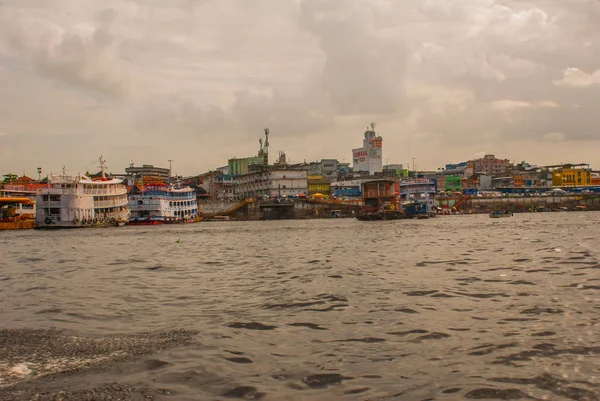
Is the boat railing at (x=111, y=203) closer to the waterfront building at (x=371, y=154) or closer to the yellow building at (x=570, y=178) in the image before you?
the waterfront building at (x=371, y=154)

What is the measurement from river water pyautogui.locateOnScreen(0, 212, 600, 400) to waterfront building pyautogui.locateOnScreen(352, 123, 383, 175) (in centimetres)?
15624

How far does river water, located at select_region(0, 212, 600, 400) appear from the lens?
22.8ft

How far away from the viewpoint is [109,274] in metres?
20.4

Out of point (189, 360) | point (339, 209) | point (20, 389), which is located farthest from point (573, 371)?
point (339, 209)

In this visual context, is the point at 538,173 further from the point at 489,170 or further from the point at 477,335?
the point at 477,335

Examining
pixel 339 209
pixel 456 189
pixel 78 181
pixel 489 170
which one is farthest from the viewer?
pixel 489 170

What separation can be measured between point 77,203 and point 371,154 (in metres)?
113

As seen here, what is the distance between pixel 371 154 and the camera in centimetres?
17512

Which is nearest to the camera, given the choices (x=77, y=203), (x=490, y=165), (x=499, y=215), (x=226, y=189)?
(x=77, y=203)

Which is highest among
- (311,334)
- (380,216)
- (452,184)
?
(452,184)

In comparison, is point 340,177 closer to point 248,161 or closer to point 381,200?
point 248,161

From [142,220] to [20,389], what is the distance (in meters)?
91.6

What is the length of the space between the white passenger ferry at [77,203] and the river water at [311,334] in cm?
6700

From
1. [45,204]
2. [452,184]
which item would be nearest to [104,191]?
[45,204]
